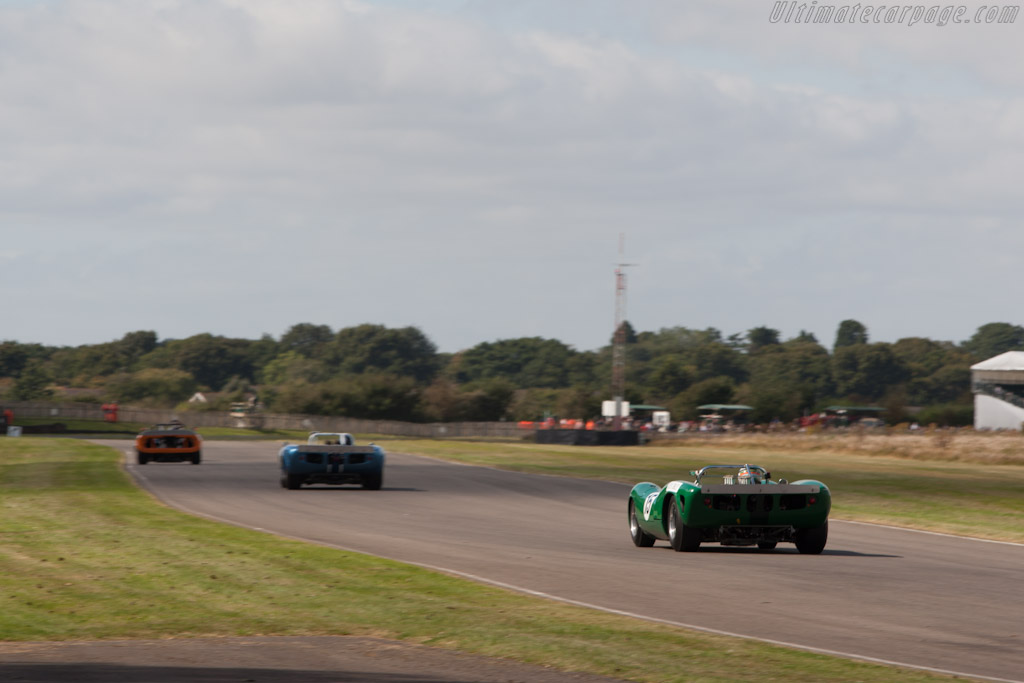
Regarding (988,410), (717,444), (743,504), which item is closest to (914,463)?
(717,444)

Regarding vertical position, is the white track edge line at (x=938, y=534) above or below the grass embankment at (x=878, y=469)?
below

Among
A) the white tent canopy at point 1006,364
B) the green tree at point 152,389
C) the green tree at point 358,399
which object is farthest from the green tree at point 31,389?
the white tent canopy at point 1006,364

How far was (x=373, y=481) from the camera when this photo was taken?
27375 mm

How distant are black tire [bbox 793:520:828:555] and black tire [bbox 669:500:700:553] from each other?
1332 millimetres

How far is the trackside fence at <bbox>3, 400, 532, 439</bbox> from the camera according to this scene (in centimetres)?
8994

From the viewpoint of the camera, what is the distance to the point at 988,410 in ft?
347

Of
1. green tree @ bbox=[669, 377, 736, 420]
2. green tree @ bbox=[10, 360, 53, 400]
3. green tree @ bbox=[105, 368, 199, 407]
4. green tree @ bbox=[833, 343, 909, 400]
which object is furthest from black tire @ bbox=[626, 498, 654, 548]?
green tree @ bbox=[833, 343, 909, 400]

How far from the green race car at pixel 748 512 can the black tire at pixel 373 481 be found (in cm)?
1206

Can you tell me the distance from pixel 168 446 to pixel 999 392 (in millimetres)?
85740

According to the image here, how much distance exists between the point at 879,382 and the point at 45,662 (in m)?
175

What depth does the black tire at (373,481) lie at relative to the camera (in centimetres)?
2722

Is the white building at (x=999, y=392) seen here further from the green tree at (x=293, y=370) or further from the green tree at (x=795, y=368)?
the green tree at (x=293, y=370)

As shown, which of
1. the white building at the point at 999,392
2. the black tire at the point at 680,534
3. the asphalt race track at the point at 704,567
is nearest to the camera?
the asphalt race track at the point at 704,567

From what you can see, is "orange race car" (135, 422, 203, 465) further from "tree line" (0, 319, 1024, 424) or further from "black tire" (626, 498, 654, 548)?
"tree line" (0, 319, 1024, 424)
